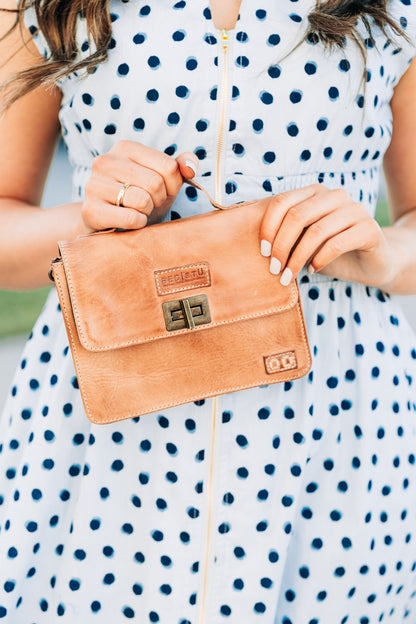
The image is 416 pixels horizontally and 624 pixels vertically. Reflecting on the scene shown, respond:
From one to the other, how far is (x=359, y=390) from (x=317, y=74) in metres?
0.53

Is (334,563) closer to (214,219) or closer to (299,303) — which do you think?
(299,303)

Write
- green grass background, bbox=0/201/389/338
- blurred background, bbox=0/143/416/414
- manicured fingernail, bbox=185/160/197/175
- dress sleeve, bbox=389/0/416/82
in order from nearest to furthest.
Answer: manicured fingernail, bbox=185/160/197/175, dress sleeve, bbox=389/0/416/82, blurred background, bbox=0/143/416/414, green grass background, bbox=0/201/389/338

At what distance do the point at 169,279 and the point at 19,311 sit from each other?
156 inches

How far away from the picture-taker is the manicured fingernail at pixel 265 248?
0.89 meters

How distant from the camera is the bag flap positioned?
33.8 inches

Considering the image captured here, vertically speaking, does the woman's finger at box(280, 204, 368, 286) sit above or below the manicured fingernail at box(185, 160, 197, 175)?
below

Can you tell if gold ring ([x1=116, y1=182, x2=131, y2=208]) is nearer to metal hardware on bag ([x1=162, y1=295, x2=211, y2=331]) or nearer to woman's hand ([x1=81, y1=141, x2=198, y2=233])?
woman's hand ([x1=81, y1=141, x2=198, y2=233])

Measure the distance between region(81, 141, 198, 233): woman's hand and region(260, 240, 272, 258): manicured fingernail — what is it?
0.14 meters

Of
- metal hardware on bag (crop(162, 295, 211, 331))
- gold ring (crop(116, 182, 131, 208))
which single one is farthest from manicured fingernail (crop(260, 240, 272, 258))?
gold ring (crop(116, 182, 131, 208))

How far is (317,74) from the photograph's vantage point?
96 cm

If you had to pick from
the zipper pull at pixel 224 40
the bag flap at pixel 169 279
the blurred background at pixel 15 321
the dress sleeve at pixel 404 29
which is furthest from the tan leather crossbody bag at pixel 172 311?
the blurred background at pixel 15 321

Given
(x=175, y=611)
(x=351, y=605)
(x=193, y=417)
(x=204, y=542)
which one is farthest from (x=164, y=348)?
(x=351, y=605)

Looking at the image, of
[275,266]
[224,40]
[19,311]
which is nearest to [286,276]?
[275,266]

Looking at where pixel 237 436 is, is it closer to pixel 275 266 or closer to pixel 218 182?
pixel 275 266
